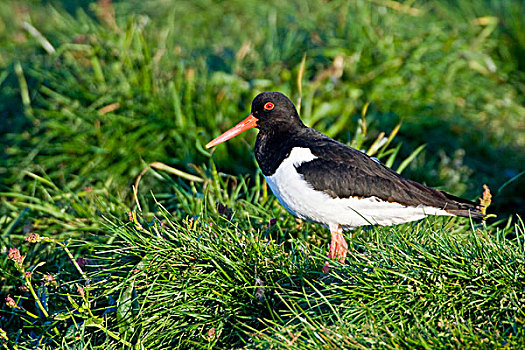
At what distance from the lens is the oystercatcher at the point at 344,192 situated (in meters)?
3.52

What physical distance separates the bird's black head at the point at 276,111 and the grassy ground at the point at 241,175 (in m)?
0.53

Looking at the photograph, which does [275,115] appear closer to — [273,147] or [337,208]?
[273,147]

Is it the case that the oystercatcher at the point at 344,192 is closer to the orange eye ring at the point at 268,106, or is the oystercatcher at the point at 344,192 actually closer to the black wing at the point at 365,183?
the black wing at the point at 365,183

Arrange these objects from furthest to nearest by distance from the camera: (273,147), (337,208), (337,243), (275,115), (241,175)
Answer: (241,175) < (275,115) < (273,147) < (337,243) < (337,208)

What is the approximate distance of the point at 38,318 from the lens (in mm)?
3211

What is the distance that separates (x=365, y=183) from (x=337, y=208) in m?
0.25

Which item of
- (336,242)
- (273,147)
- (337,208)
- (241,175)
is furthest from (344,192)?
(241,175)

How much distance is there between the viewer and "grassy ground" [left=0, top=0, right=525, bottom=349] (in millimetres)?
2900

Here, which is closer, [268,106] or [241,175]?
[268,106]

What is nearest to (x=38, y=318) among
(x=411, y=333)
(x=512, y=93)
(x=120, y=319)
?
(x=120, y=319)

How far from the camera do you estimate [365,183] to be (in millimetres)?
3555

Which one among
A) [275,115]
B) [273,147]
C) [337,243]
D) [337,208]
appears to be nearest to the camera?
[337,208]

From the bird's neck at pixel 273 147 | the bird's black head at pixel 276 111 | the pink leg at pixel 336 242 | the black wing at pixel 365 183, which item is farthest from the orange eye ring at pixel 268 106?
the pink leg at pixel 336 242

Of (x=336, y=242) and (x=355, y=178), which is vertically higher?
(x=355, y=178)
